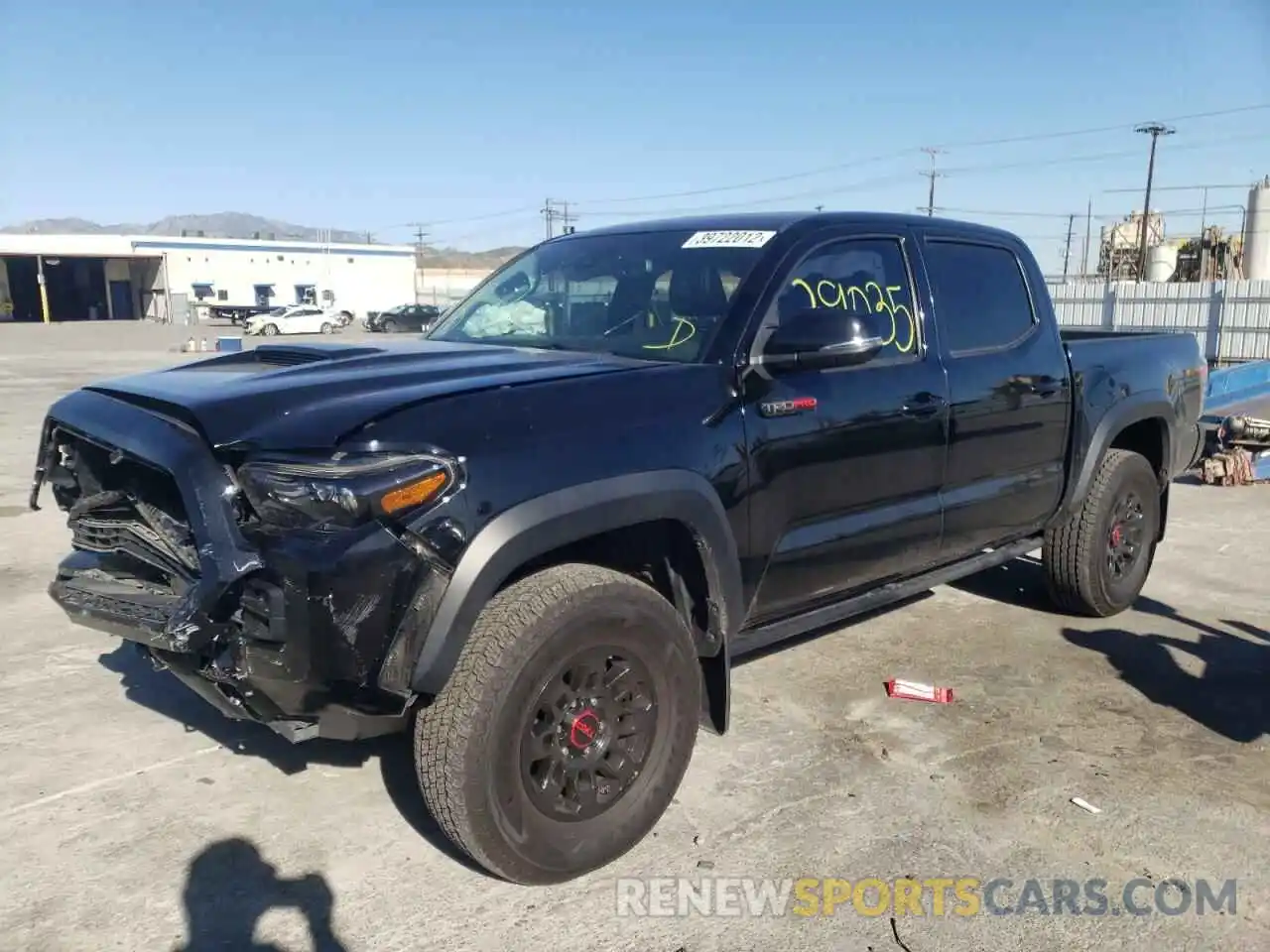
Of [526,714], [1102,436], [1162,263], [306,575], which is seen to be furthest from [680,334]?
[1162,263]

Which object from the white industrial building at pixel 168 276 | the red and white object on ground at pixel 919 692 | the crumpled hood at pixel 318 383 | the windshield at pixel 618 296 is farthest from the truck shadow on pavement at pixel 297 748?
the white industrial building at pixel 168 276

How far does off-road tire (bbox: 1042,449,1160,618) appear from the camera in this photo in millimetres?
5145

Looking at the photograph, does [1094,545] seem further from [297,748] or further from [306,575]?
[306,575]

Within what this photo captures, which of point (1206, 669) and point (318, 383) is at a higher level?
point (318, 383)

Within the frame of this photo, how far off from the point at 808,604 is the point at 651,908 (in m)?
1.32

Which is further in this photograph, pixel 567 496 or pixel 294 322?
pixel 294 322

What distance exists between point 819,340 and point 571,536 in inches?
41.9

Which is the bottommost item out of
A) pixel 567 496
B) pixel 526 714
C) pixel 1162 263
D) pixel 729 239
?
pixel 526 714

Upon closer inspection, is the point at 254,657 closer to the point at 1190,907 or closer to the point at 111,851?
the point at 111,851

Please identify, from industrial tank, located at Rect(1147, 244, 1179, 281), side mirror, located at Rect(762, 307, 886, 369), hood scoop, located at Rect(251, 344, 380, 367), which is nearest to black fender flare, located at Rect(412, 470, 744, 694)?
side mirror, located at Rect(762, 307, 886, 369)

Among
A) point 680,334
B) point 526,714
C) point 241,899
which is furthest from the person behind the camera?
point 680,334

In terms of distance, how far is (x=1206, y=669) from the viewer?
15.5 ft

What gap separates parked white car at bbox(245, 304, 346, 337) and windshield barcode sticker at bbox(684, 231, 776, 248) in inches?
1897

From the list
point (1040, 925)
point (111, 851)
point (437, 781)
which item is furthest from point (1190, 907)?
point (111, 851)
